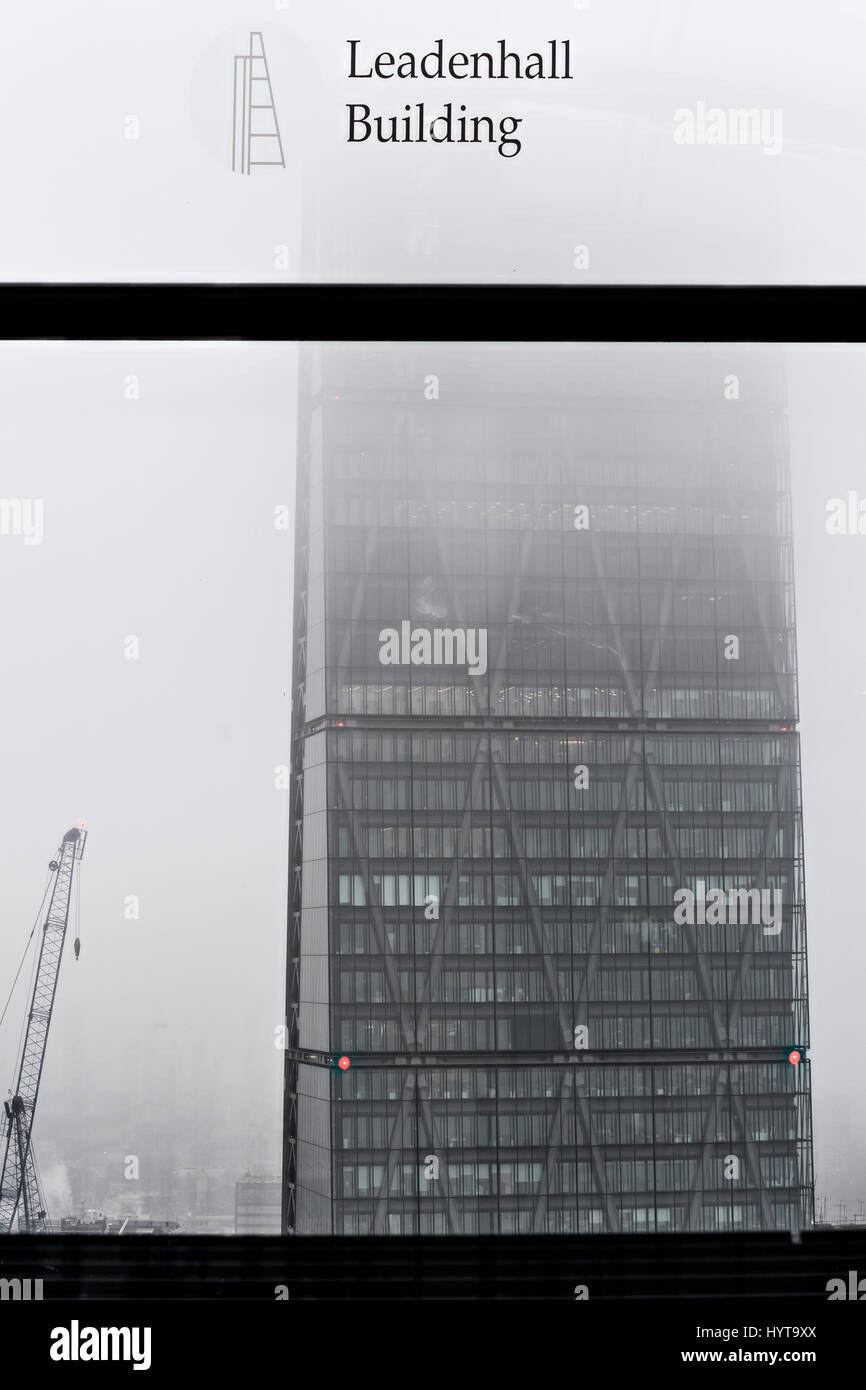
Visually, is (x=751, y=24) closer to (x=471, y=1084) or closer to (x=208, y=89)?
(x=208, y=89)

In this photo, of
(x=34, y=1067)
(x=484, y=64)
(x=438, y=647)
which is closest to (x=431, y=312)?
(x=484, y=64)

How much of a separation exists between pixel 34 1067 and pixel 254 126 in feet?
5.19

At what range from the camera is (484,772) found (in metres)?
1.83

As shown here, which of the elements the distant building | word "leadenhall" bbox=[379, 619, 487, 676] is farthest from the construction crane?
word "leadenhall" bbox=[379, 619, 487, 676]

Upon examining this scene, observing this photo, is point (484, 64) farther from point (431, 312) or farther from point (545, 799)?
point (545, 799)

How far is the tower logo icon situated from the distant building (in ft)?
5.42

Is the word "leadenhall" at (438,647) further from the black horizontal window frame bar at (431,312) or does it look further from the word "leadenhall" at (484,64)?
the word "leadenhall" at (484,64)

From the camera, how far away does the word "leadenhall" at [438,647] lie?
1847mm

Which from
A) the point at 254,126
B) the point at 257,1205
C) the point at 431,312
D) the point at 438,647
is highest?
the point at 254,126

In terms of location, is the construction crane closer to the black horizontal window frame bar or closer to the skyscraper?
the skyscraper

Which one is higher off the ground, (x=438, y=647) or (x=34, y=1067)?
(x=438, y=647)

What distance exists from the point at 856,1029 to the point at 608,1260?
0.55 meters

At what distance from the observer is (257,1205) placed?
1782mm

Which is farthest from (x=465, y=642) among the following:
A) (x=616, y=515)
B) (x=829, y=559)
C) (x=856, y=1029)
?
(x=856, y=1029)
